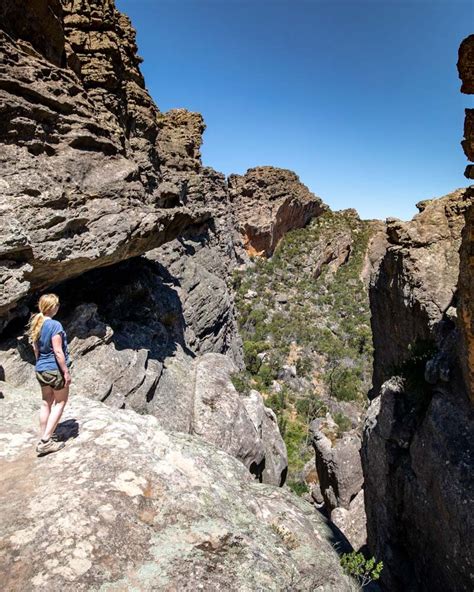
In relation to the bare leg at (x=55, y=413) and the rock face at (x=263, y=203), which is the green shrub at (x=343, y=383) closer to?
the rock face at (x=263, y=203)

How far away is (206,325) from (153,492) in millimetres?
15142

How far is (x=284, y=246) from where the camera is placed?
56.0m

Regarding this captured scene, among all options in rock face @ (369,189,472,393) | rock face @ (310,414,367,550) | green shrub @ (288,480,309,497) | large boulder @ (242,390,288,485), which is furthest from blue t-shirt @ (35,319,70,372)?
green shrub @ (288,480,309,497)

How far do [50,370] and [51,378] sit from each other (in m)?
0.11

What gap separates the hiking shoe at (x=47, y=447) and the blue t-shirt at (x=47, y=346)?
969 mm

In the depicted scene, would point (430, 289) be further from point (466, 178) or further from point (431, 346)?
point (466, 178)

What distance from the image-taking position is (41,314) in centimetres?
506

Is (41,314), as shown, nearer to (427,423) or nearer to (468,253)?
→ (468,253)

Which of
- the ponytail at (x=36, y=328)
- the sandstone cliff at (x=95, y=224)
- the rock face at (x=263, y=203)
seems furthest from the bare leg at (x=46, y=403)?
the rock face at (x=263, y=203)

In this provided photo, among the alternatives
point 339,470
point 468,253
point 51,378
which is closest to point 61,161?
point 51,378

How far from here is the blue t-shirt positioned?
4871 millimetres

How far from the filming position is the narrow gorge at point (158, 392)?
13.4ft

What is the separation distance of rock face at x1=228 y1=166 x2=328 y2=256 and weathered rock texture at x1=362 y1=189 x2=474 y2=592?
39.2 m

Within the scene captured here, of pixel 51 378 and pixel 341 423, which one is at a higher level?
pixel 51 378
